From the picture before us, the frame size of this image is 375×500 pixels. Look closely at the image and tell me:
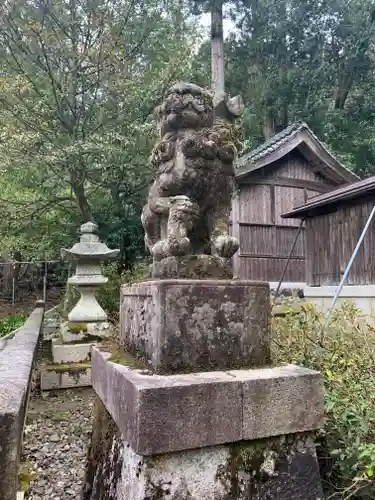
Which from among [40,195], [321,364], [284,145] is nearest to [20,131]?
[40,195]

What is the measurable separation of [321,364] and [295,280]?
33.0 feet

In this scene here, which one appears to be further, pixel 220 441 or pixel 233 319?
pixel 233 319

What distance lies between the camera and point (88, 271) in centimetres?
614

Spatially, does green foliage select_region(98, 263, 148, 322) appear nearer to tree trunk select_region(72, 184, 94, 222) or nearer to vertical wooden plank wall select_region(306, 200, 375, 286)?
tree trunk select_region(72, 184, 94, 222)

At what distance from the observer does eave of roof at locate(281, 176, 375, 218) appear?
7593 mm

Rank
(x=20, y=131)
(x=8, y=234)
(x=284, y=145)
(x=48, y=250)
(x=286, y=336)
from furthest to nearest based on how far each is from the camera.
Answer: (x=284, y=145), (x=48, y=250), (x=8, y=234), (x=20, y=131), (x=286, y=336)

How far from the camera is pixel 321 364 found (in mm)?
2762

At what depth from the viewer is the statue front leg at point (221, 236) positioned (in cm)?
239

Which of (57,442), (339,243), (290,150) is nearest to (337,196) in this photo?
(339,243)

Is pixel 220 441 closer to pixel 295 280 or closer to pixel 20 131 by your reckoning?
pixel 20 131

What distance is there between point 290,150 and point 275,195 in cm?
152

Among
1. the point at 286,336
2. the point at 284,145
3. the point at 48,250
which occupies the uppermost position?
the point at 284,145

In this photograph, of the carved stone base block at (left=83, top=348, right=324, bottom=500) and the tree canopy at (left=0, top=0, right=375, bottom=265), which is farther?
the tree canopy at (left=0, top=0, right=375, bottom=265)

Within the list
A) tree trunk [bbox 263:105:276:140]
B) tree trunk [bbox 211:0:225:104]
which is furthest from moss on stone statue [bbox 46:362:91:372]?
tree trunk [bbox 263:105:276:140]
